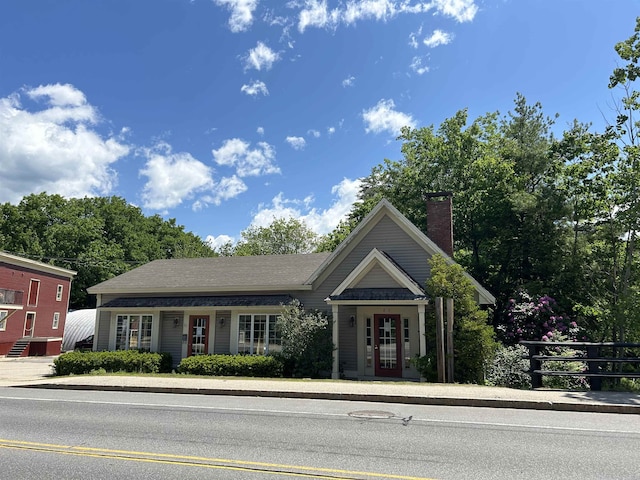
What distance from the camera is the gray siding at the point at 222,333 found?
1967cm

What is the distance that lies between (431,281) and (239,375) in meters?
7.94

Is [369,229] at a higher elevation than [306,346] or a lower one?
higher

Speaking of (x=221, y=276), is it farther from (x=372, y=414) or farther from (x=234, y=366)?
(x=372, y=414)

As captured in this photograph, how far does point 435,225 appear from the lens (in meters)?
19.3

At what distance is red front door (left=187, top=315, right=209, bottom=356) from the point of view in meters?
19.9

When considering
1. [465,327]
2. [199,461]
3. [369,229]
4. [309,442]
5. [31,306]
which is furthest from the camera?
[31,306]

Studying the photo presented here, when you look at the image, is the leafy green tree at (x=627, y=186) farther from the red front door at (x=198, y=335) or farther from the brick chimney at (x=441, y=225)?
the red front door at (x=198, y=335)

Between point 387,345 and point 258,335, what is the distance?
5.69 metres

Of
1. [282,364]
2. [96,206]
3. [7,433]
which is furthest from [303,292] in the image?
[96,206]

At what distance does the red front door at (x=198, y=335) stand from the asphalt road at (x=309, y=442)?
32.0 feet

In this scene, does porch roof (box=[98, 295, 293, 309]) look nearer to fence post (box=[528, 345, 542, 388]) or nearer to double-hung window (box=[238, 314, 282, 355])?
double-hung window (box=[238, 314, 282, 355])

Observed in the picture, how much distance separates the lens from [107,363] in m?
17.5

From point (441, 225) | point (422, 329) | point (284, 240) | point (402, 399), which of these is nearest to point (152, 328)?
point (422, 329)

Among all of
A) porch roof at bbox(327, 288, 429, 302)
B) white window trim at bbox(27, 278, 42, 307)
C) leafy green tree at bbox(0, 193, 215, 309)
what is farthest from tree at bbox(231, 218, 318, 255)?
porch roof at bbox(327, 288, 429, 302)
